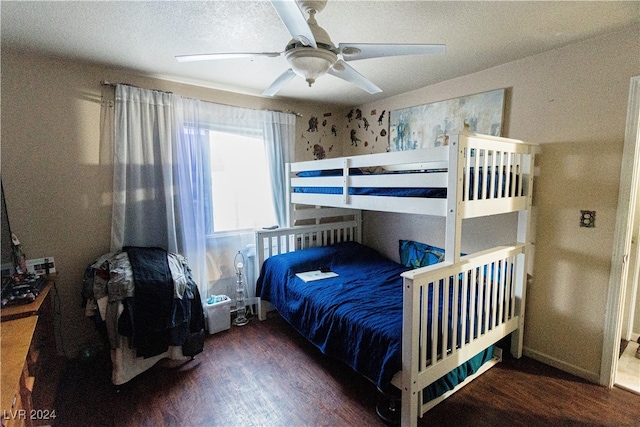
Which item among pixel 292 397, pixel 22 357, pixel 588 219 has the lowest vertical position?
pixel 292 397

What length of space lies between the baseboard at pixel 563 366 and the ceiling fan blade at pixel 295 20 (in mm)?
2699

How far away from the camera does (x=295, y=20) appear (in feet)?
3.73

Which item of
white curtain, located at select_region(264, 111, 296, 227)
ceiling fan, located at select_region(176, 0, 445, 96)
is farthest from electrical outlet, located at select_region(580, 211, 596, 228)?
white curtain, located at select_region(264, 111, 296, 227)

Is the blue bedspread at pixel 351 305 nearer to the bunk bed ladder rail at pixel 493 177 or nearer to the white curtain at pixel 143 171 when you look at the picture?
the bunk bed ladder rail at pixel 493 177

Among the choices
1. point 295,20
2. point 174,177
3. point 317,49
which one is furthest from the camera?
point 174,177

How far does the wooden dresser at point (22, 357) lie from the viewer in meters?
1.06

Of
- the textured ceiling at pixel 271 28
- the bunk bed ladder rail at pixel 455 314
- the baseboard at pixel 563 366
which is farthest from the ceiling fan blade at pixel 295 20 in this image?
the baseboard at pixel 563 366

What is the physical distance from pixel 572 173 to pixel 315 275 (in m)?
2.12

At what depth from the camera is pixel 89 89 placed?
92.8 inches

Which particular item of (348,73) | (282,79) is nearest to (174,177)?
(282,79)

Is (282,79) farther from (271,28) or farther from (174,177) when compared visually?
(174,177)

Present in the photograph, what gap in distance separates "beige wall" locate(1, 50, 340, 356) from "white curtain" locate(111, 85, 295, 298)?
14cm

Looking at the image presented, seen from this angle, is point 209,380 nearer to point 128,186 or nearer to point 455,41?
point 128,186

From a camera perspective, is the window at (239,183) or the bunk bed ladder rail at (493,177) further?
the window at (239,183)
